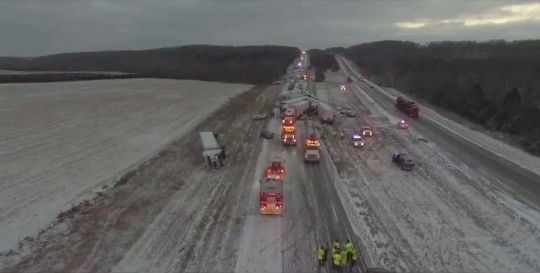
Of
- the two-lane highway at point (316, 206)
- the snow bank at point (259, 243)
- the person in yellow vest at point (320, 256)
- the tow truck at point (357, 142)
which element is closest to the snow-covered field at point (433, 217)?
the two-lane highway at point (316, 206)

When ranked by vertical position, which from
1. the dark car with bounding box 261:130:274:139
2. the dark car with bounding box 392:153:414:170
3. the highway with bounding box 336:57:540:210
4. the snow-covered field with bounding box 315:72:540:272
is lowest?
the highway with bounding box 336:57:540:210

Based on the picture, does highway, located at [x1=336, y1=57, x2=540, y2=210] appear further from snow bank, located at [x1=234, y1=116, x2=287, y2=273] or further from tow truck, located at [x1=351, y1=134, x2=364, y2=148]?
snow bank, located at [x1=234, y1=116, x2=287, y2=273]

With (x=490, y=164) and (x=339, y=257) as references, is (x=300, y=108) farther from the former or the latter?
(x=339, y=257)

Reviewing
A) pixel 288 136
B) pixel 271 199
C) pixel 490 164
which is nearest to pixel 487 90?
pixel 490 164

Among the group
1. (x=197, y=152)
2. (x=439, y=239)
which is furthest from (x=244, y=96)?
(x=439, y=239)

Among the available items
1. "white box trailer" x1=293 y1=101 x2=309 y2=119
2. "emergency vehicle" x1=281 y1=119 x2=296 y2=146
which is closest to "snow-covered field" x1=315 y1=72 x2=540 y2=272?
"emergency vehicle" x1=281 y1=119 x2=296 y2=146

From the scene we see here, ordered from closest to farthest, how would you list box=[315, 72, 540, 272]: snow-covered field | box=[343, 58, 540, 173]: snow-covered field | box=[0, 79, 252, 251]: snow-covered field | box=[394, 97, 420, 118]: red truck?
box=[315, 72, 540, 272]: snow-covered field
box=[0, 79, 252, 251]: snow-covered field
box=[343, 58, 540, 173]: snow-covered field
box=[394, 97, 420, 118]: red truck

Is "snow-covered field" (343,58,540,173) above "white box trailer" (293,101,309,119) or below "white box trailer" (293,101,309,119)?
below

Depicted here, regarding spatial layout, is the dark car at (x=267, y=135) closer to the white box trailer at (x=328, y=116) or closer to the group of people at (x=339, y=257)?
the white box trailer at (x=328, y=116)

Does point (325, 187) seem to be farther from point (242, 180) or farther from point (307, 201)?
point (242, 180)
